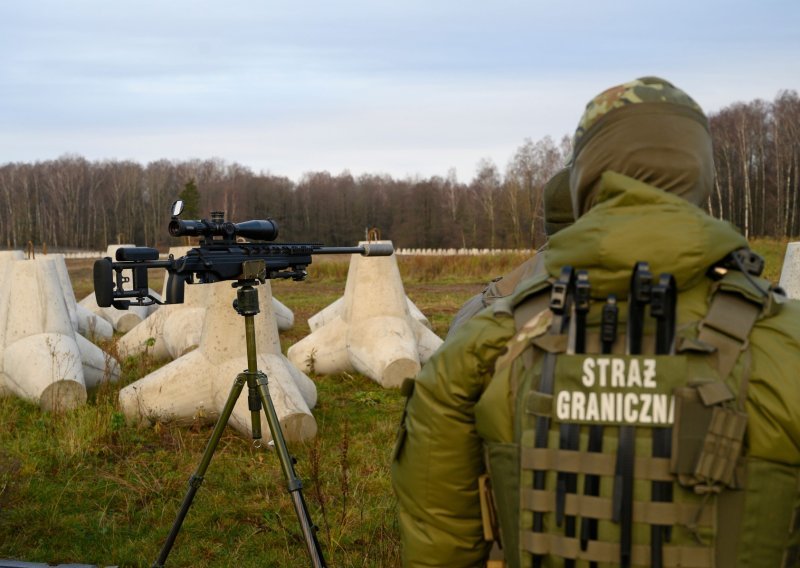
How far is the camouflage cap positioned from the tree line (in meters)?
51.8

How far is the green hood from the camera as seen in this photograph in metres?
1.59

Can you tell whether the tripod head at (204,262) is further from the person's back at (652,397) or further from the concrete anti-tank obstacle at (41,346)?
the concrete anti-tank obstacle at (41,346)

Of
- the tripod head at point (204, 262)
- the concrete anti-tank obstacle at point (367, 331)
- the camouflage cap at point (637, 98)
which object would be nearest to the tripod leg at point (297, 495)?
the tripod head at point (204, 262)

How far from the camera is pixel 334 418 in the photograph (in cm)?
736

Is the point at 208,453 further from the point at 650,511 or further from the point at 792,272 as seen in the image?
the point at 792,272

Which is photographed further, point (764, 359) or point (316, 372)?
point (316, 372)

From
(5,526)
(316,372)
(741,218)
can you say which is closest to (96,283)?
(5,526)

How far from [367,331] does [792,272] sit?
4611 millimetres

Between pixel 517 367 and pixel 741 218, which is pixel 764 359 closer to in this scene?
pixel 517 367

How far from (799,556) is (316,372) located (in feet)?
26.7

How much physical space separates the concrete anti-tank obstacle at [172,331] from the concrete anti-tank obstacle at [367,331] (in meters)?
0.82

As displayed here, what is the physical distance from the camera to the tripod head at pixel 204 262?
3.45 meters

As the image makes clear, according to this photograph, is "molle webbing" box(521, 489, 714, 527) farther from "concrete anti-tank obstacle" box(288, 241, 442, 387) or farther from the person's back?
"concrete anti-tank obstacle" box(288, 241, 442, 387)

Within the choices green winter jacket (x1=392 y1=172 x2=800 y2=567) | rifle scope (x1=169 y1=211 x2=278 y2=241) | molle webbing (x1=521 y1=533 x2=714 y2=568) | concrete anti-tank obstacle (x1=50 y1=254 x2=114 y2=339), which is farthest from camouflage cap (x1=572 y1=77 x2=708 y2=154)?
concrete anti-tank obstacle (x1=50 y1=254 x2=114 y2=339)
